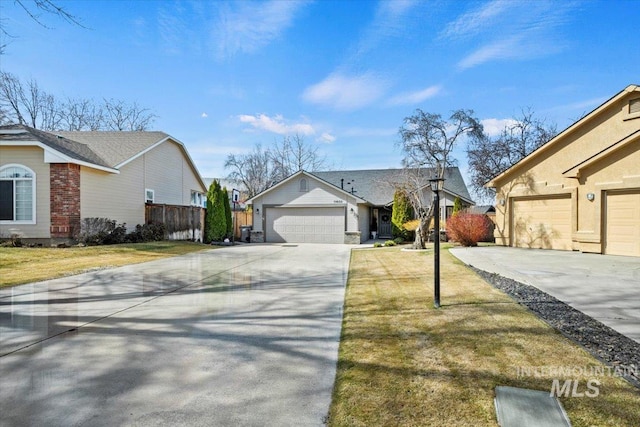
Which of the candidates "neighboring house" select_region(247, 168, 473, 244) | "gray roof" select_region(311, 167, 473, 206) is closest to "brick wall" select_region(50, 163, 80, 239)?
"neighboring house" select_region(247, 168, 473, 244)

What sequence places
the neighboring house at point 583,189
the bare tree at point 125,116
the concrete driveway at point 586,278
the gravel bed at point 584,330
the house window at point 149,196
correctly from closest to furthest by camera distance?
the gravel bed at point 584,330, the concrete driveway at point 586,278, the neighboring house at point 583,189, the house window at point 149,196, the bare tree at point 125,116

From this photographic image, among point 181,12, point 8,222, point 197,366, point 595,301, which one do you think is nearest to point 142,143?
point 8,222

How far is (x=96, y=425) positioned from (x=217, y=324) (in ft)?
7.41

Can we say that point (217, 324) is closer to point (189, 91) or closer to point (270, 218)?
point (189, 91)

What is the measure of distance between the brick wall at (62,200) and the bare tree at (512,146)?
21.7m

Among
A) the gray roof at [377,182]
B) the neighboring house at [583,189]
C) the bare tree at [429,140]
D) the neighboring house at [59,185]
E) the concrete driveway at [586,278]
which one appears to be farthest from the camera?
the gray roof at [377,182]

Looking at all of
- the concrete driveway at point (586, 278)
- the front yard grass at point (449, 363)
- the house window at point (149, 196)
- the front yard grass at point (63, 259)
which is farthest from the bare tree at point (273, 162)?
the front yard grass at point (449, 363)

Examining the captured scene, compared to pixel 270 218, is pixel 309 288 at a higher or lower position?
lower

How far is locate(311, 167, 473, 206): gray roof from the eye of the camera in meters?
24.5

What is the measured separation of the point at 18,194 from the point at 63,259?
5207mm

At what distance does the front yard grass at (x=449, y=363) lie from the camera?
2453mm

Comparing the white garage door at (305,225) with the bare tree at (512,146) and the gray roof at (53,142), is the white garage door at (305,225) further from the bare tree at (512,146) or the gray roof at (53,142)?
the bare tree at (512,146)

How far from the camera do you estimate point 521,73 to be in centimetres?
1413

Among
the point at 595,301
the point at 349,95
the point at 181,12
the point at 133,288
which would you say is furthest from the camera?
the point at 349,95
